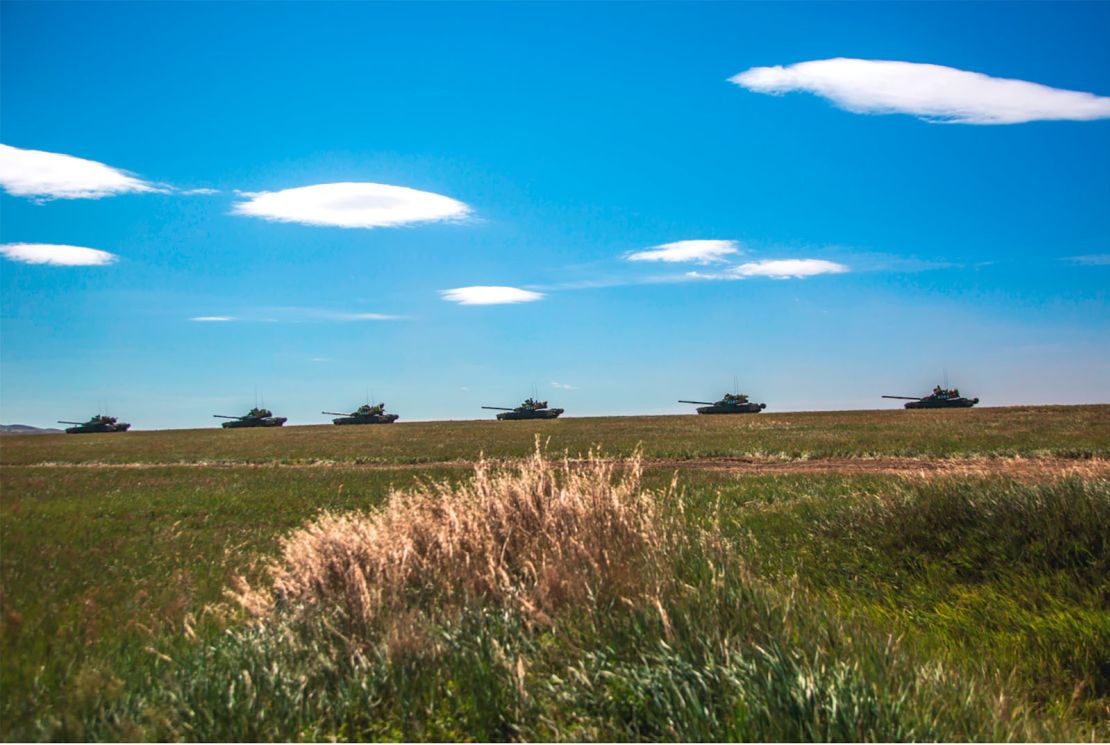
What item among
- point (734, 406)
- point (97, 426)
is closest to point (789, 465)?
point (734, 406)

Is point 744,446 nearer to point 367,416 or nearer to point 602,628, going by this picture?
point 602,628

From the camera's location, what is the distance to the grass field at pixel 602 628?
4.82 metres

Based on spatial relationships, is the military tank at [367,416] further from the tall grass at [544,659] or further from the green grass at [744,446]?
the tall grass at [544,659]

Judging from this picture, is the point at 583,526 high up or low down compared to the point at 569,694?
up

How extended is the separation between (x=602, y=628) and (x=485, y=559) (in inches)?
62.2

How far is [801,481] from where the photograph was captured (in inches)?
760

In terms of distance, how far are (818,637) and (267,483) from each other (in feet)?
64.7

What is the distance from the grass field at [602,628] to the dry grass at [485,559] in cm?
4

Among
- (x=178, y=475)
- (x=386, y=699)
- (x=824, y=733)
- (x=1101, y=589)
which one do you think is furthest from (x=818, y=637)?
(x=178, y=475)

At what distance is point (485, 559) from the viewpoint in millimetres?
6973

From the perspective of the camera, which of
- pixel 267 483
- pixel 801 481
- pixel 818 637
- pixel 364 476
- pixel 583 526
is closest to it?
pixel 818 637

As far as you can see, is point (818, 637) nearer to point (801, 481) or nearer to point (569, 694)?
point (569, 694)

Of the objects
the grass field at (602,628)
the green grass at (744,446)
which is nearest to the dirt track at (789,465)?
the green grass at (744,446)

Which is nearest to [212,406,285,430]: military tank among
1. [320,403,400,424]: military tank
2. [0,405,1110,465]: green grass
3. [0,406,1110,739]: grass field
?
[320,403,400,424]: military tank
